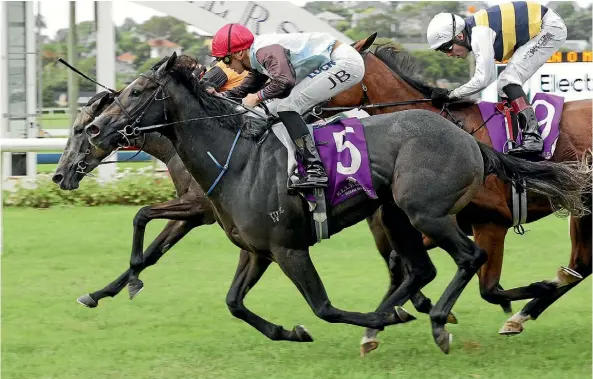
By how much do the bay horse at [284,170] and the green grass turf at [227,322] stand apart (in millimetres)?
316

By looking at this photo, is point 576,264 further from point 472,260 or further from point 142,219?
point 142,219

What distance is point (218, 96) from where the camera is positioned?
5.48m

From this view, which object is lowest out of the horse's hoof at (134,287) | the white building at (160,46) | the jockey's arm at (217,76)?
the white building at (160,46)

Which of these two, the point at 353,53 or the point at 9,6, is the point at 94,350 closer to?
the point at 353,53

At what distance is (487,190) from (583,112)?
762mm

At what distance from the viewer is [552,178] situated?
5602 mm

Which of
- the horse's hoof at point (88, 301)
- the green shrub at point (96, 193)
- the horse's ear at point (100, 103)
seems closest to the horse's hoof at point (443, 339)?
the horse's hoof at point (88, 301)

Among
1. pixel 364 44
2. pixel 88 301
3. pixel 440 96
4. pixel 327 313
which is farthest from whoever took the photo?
pixel 88 301

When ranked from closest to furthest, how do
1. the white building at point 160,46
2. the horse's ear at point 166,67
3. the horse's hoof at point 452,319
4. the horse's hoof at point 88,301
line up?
the horse's ear at point 166,67
the horse's hoof at point 452,319
the horse's hoof at point 88,301
the white building at point 160,46

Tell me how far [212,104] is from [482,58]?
1534 millimetres

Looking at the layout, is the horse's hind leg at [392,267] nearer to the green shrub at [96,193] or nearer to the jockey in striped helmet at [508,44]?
the jockey in striped helmet at [508,44]

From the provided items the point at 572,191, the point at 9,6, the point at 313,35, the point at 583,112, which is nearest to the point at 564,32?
the point at 583,112

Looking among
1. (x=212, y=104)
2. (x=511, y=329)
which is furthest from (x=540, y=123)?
(x=212, y=104)

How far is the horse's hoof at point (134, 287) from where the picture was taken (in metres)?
Result: 6.51
